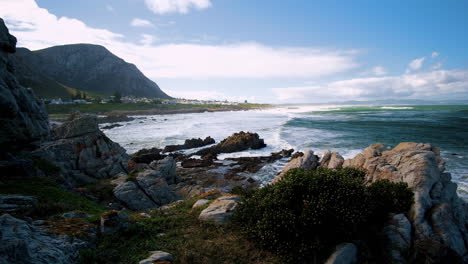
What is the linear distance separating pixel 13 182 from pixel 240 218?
34.0 feet

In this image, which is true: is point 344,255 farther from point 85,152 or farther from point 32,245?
point 85,152

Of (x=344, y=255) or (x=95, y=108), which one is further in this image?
(x=95, y=108)

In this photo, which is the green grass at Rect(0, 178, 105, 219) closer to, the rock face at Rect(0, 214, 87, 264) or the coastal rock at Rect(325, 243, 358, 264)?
the rock face at Rect(0, 214, 87, 264)

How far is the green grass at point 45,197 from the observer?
27.3 feet

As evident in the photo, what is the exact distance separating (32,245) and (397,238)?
10425mm

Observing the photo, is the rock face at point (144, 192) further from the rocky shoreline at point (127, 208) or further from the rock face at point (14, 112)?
the rock face at point (14, 112)

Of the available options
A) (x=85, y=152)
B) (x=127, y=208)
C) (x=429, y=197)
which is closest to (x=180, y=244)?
(x=127, y=208)

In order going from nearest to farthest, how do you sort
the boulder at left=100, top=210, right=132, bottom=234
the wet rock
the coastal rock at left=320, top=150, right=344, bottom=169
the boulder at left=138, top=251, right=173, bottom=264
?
the boulder at left=138, top=251, right=173, bottom=264 < the boulder at left=100, top=210, right=132, bottom=234 < the coastal rock at left=320, top=150, right=344, bottom=169 < the wet rock

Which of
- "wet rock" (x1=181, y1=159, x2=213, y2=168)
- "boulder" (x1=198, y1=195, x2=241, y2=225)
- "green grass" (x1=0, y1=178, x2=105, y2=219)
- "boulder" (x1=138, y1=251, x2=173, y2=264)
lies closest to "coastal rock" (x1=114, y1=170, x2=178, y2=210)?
"green grass" (x1=0, y1=178, x2=105, y2=219)

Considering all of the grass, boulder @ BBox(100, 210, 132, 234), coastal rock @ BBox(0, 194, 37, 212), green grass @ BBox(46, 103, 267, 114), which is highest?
green grass @ BBox(46, 103, 267, 114)

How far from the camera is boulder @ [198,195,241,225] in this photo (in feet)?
31.1

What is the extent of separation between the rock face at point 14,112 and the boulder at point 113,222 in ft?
18.0

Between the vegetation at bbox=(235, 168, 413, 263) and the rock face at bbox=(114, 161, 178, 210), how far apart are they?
868cm

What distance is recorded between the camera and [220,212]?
31.8 ft
